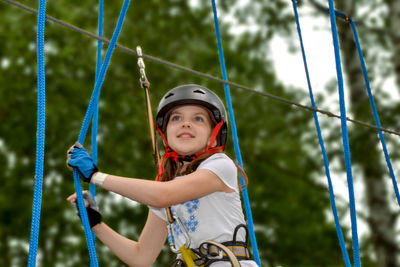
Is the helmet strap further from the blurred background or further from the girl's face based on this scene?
the blurred background

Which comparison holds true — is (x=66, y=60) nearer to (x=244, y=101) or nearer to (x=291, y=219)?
(x=244, y=101)

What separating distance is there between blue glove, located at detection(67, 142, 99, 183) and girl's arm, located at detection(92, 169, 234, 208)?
3.4 inches

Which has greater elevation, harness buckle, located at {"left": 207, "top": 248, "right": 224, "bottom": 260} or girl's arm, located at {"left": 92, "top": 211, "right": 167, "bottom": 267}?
girl's arm, located at {"left": 92, "top": 211, "right": 167, "bottom": 267}

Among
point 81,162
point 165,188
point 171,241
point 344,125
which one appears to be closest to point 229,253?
point 171,241

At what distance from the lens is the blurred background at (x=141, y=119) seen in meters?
13.6

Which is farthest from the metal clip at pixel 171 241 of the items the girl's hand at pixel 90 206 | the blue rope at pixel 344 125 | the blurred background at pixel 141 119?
the blurred background at pixel 141 119

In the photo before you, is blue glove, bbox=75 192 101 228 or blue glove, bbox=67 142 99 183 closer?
blue glove, bbox=67 142 99 183

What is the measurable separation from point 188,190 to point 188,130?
489 mm

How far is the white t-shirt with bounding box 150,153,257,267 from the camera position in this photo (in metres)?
2.86

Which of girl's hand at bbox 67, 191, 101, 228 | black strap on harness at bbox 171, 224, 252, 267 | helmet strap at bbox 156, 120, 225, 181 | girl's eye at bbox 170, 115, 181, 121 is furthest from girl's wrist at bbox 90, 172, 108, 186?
girl's eye at bbox 170, 115, 181, 121

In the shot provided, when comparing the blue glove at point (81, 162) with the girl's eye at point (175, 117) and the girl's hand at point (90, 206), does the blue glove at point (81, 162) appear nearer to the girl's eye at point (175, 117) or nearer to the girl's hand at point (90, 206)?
the girl's hand at point (90, 206)

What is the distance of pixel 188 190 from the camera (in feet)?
8.95

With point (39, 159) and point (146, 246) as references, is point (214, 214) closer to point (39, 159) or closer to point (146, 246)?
point (146, 246)

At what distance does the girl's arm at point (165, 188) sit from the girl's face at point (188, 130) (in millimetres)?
306
